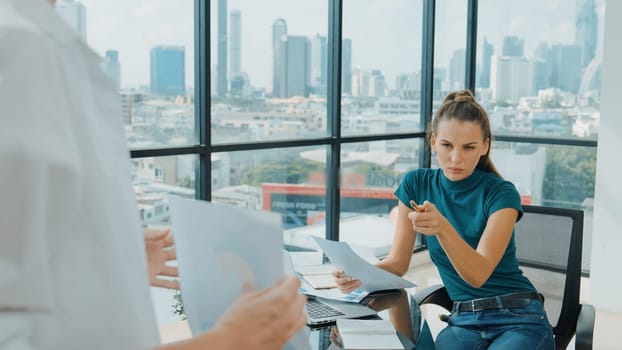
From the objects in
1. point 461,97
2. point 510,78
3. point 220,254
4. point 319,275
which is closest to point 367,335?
point 319,275

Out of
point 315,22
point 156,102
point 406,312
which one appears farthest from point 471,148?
point 315,22

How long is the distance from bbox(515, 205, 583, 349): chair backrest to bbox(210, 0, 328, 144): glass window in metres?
Result: 1.70

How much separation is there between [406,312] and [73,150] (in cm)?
139

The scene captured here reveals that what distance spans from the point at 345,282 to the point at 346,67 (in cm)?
268

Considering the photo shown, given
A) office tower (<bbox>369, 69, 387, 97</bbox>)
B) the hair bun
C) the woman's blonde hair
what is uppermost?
office tower (<bbox>369, 69, 387, 97</bbox>)

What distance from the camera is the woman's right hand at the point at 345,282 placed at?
196cm

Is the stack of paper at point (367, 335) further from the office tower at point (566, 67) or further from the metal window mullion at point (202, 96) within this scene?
the office tower at point (566, 67)

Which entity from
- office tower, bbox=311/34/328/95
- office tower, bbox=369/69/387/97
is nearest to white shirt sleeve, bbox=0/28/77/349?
office tower, bbox=311/34/328/95

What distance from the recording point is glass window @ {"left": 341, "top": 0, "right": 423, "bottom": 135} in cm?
445

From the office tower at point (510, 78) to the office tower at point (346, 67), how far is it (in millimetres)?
1397

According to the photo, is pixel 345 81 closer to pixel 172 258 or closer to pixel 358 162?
pixel 358 162

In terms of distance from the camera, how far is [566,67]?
192 inches

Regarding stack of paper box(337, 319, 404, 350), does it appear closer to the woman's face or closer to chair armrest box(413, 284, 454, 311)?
chair armrest box(413, 284, 454, 311)

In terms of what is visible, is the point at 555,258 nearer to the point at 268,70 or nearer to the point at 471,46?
the point at 268,70
